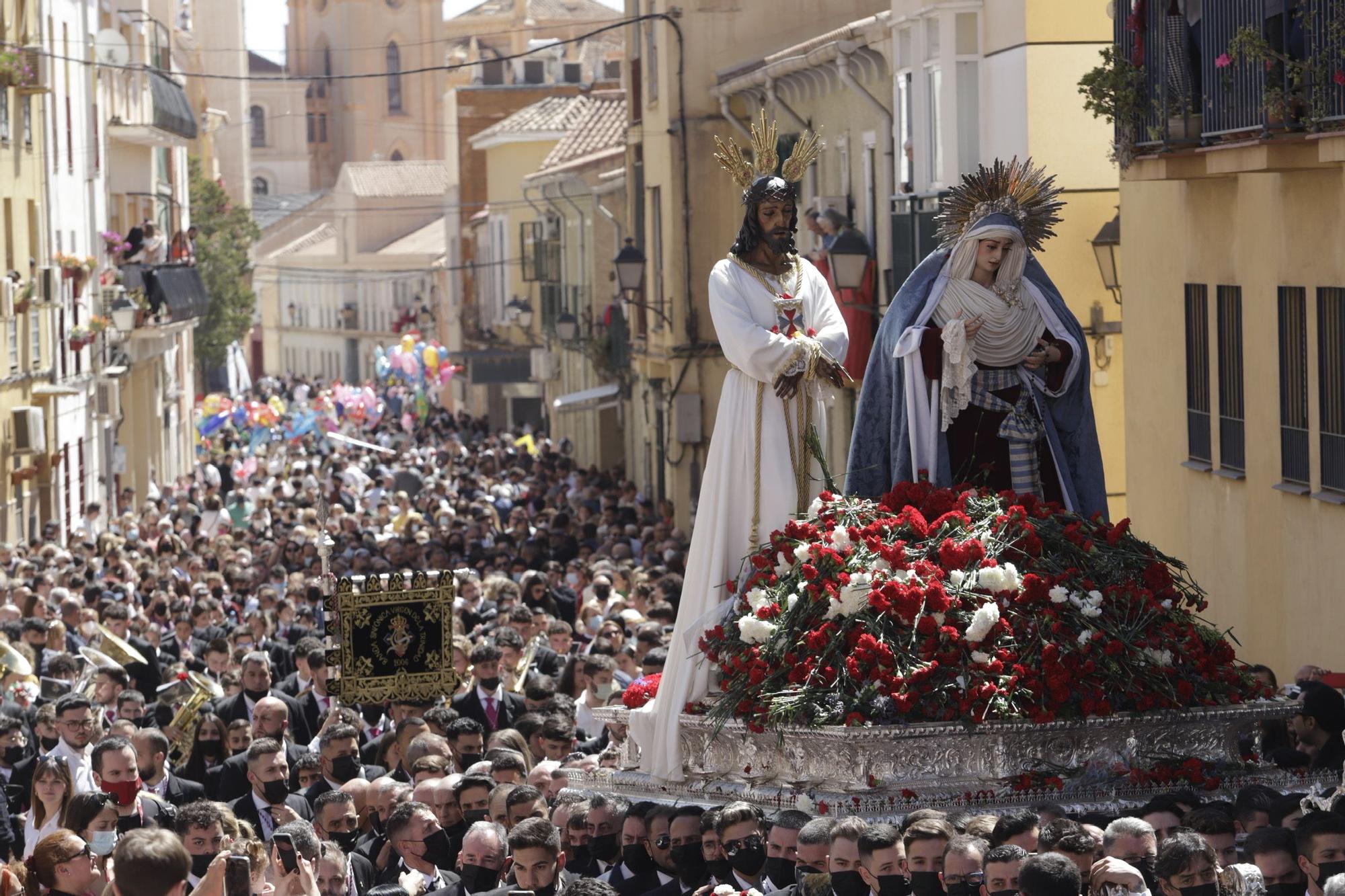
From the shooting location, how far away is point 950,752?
8.06 m

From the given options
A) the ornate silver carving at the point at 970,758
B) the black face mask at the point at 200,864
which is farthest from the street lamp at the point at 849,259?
the black face mask at the point at 200,864

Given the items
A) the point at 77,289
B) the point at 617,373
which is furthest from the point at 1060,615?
the point at 617,373

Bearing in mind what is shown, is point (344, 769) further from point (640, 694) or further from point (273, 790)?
point (640, 694)

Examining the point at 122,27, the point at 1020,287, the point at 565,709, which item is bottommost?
the point at 565,709

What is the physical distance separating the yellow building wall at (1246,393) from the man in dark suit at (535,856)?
628cm

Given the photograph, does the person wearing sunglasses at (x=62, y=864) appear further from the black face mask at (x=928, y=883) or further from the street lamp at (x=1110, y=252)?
the street lamp at (x=1110, y=252)

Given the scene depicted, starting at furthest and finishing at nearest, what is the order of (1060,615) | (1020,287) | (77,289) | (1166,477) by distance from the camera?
(77,289), (1166,477), (1020,287), (1060,615)

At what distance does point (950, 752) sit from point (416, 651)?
4717 mm

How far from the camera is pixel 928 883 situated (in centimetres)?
693

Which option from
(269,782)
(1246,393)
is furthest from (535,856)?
(1246,393)

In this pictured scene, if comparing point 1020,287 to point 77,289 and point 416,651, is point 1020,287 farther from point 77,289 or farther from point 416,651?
point 77,289

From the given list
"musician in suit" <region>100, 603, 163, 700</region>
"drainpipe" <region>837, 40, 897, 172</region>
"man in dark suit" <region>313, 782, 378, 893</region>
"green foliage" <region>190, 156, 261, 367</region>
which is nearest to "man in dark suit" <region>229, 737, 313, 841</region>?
"man in dark suit" <region>313, 782, 378, 893</region>

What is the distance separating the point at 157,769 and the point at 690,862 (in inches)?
134

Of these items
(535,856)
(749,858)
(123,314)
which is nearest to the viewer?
(535,856)
